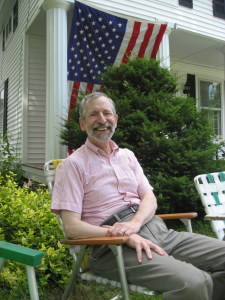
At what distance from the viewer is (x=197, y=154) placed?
14.5ft

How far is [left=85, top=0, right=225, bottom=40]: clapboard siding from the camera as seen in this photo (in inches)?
258

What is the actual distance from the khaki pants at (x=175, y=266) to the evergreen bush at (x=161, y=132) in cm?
202

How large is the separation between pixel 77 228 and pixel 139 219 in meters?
0.39

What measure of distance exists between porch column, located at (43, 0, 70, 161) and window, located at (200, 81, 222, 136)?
5.68 meters

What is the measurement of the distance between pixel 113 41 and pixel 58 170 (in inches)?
173

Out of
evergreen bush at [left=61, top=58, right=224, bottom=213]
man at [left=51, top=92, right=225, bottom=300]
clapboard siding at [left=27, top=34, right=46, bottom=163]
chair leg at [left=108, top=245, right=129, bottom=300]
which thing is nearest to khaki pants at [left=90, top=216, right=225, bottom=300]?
man at [left=51, top=92, right=225, bottom=300]

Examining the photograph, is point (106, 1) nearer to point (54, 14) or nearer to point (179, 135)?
point (54, 14)

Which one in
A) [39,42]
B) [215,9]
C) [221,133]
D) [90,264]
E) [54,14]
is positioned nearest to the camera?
[90,264]

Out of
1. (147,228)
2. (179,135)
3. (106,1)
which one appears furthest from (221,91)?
(147,228)

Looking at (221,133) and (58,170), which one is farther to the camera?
(221,133)

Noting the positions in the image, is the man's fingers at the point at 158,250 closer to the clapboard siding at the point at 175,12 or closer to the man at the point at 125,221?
the man at the point at 125,221

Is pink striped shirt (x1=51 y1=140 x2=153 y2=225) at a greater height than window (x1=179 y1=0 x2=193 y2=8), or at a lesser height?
lesser

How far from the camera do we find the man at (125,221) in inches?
66.1

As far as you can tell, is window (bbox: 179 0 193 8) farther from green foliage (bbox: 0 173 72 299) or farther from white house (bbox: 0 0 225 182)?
green foliage (bbox: 0 173 72 299)
